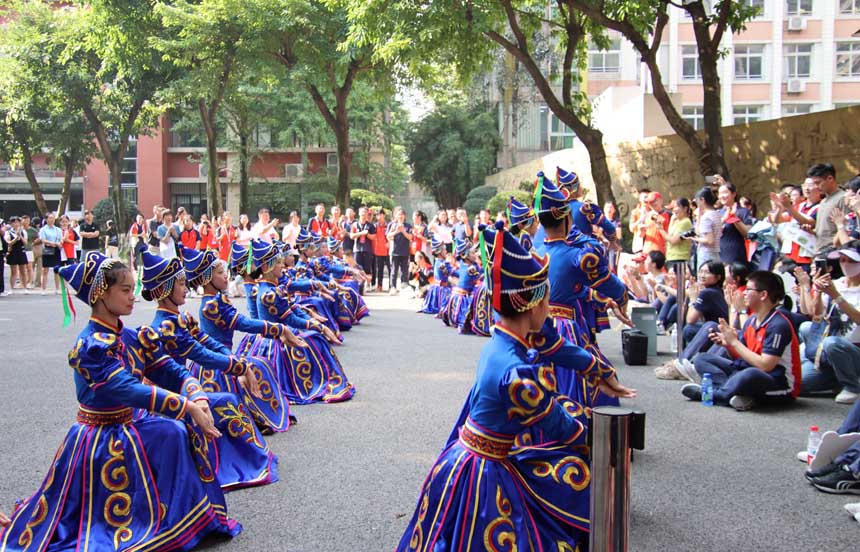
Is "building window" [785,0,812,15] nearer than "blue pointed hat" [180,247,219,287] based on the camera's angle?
No

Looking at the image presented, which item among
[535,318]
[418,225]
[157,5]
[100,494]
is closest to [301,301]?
[100,494]

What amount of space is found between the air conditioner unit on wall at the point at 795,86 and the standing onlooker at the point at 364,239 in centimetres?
2286

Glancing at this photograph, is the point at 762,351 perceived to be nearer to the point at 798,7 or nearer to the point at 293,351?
the point at 293,351

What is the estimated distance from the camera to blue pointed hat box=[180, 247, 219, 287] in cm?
594

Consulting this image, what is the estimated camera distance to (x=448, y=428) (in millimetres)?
6496

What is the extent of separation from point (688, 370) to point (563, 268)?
3.35m

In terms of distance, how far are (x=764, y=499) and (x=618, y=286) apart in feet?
5.14

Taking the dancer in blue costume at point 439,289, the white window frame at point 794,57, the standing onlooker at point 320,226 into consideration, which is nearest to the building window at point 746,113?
the white window frame at point 794,57

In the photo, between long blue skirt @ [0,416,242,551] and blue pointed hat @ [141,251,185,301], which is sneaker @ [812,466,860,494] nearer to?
Result: long blue skirt @ [0,416,242,551]

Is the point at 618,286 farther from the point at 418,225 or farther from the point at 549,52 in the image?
the point at 549,52

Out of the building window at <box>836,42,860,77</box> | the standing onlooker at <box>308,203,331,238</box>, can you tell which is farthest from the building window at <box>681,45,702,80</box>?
the standing onlooker at <box>308,203,331,238</box>

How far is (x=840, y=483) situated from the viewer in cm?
500

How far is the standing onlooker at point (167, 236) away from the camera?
16.1 meters

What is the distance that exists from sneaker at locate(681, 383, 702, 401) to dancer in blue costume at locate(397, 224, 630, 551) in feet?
14.4
